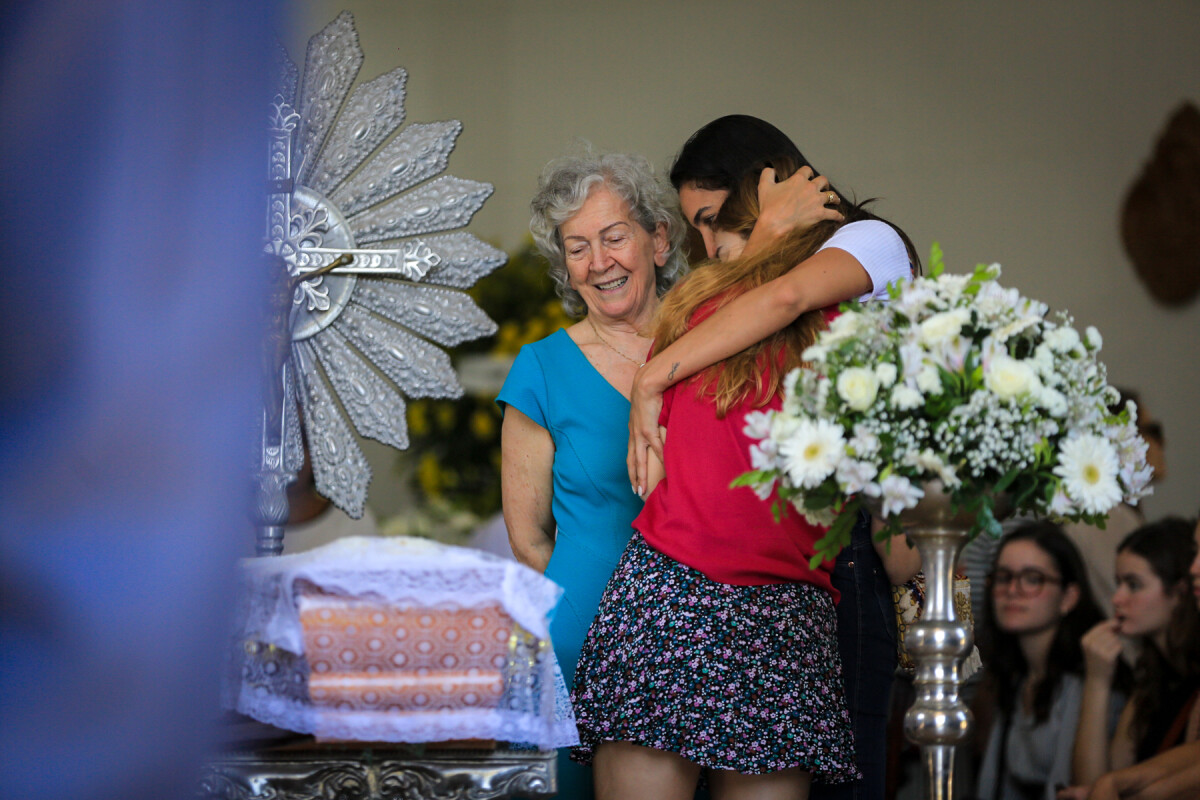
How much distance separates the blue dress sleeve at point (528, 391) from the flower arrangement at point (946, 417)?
0.82 metres

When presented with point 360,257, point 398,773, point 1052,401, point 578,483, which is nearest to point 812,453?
point 1052,401

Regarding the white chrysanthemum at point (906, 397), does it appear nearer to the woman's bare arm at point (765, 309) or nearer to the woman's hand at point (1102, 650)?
the woman's bare arm at point (765, 309)

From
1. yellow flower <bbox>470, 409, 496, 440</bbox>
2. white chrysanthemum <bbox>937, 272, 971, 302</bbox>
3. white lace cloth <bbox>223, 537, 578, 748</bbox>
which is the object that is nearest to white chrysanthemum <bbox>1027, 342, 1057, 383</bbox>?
white chrysanthemum <bbox>937, 272, 971, 302</bbox>

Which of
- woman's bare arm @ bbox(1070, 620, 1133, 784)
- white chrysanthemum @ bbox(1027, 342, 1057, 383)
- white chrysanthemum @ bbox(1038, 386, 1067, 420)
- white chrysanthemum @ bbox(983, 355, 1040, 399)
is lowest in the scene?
woman's bare arm @ bbox(1070, 620, 1133, 784)

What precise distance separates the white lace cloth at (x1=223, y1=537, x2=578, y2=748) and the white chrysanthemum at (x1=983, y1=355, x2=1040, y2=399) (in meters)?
0.57

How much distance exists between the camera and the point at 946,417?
1300mm

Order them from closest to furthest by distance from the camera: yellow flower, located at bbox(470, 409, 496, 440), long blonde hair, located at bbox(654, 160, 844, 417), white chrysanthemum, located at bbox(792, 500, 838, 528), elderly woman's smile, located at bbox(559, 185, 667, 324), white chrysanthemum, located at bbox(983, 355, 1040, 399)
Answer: white chrysanthemum, located at bbox(983, 355, 1040, 399)
white chrysanthemum, located at bbox(792, 500, 838, 528)
long blonde hair, located at bbox(654, 160, 844, 417)
elderly woman's smile, located at bbox(559, 185, 667, 324)
yellow flower, located at bbox(470, 409, 496, 440)

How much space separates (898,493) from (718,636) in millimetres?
292

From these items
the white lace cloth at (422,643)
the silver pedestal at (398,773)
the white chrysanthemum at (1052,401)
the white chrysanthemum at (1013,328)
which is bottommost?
the silver pedestal at (398,773)

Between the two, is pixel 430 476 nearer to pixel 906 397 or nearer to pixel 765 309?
pixel 765 309

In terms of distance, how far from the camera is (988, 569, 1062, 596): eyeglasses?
3084 mm

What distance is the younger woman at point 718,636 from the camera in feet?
4.66

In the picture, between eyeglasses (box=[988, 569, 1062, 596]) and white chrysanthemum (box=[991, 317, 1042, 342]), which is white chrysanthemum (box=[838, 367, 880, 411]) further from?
eyeglasses (box=[988, 569, 1062, 596])

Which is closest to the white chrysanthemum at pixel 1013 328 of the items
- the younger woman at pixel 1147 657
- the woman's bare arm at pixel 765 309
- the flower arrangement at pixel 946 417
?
the flower arrangement at pixel 946 417
